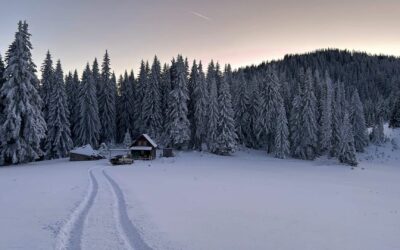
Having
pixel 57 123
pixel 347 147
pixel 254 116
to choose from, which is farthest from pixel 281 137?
pixel 57 123

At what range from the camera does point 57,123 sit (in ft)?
205

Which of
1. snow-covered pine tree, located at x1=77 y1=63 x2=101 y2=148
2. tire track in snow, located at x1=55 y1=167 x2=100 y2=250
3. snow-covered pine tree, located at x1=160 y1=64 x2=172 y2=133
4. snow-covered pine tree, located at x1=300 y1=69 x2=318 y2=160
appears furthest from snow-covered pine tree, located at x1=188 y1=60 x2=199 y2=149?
tire track in snow, located at x1=55 y1=167 x2=100 y2=250

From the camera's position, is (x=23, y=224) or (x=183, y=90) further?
(x=183, y=90)

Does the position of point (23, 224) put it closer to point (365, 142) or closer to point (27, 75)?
point (27, 75)

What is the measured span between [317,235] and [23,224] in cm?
1206

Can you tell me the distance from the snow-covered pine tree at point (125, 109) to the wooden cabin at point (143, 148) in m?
19.8

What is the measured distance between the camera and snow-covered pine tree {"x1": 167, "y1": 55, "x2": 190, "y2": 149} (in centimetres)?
7088

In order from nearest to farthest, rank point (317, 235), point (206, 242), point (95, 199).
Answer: point (206, 242)
point (317, 235)
point (95, 199)

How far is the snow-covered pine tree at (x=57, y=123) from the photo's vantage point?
63.0 m

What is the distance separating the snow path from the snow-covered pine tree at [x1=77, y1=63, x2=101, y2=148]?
177 feet

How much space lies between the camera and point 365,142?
88.4 metres

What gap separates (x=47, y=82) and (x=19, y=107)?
20768 millimetres

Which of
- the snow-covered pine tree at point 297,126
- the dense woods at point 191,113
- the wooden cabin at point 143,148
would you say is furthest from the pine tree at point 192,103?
the snow-covered pine tree at point 297,126

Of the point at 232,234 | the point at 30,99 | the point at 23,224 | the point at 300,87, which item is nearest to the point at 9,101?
the point at 30,99
